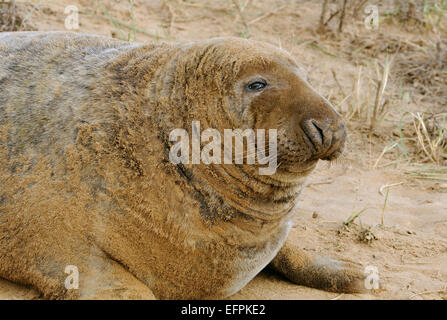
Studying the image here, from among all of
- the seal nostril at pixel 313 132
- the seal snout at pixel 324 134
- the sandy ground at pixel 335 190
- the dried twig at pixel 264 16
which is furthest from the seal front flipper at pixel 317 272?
the dried twig at pixel 264 16

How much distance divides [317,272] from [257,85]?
1.44m

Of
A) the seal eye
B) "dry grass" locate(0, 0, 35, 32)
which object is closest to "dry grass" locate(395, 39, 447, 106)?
"dry grass" locate(0, 0, 35, 32)

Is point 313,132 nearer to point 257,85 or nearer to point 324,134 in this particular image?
point 324,134

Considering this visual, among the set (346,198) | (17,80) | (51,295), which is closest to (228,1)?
(346,198)

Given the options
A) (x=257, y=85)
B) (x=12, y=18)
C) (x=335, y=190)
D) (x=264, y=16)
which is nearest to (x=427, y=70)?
(x=264, y=16)

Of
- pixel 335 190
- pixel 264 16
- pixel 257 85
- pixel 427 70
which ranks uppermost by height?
pixel 257 85

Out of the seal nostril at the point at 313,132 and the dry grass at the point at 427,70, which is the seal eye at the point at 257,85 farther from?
the dry grass at the point at 427,70

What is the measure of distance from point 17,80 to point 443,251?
9.95 feet

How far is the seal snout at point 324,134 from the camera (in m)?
2.78

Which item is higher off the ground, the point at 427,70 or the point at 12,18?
the point at 12,18

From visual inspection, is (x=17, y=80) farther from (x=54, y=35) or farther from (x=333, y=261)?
(x=333, y=261)

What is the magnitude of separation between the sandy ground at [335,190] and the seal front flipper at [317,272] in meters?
0.06

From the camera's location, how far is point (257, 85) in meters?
2.92

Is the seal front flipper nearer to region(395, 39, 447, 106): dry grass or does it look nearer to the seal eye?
the seal eye
